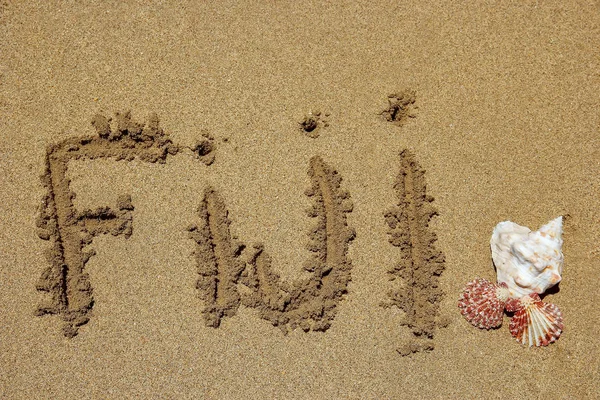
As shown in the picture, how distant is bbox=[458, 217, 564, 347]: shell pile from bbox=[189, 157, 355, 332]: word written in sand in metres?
0.65

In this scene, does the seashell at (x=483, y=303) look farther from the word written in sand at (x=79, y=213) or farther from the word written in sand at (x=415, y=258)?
the word written in sand at (x=79, y=213)

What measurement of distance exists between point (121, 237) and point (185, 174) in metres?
0.45

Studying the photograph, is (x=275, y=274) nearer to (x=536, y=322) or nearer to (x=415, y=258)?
(x=415, y=258)

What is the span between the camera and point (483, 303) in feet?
7.73

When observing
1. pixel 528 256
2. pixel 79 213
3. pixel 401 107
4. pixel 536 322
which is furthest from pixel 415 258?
pixel 79 213

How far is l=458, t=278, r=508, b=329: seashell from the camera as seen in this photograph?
2.36 meters

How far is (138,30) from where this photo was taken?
2521 millimetres

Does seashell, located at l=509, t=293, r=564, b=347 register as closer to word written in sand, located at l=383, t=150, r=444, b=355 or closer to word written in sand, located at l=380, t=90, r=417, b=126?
word written in sand, located at l=383, t=150, r=444, b=355

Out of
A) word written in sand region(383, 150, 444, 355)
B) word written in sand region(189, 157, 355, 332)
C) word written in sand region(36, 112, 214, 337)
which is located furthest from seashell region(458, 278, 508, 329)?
word written in sand region(36, 112, 214, 337)

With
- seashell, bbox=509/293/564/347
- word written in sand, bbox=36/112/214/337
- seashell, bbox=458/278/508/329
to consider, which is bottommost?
seashell, bbox=509/293/564/347

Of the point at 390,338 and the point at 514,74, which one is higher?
the point at 514,74

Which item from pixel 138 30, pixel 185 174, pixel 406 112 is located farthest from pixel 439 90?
pixel 138 30

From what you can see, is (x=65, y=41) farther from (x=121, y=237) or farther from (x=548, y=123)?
(x=548, y=123)

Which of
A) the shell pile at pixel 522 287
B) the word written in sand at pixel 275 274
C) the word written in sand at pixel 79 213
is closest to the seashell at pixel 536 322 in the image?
the shell pile at pixel 522 287
